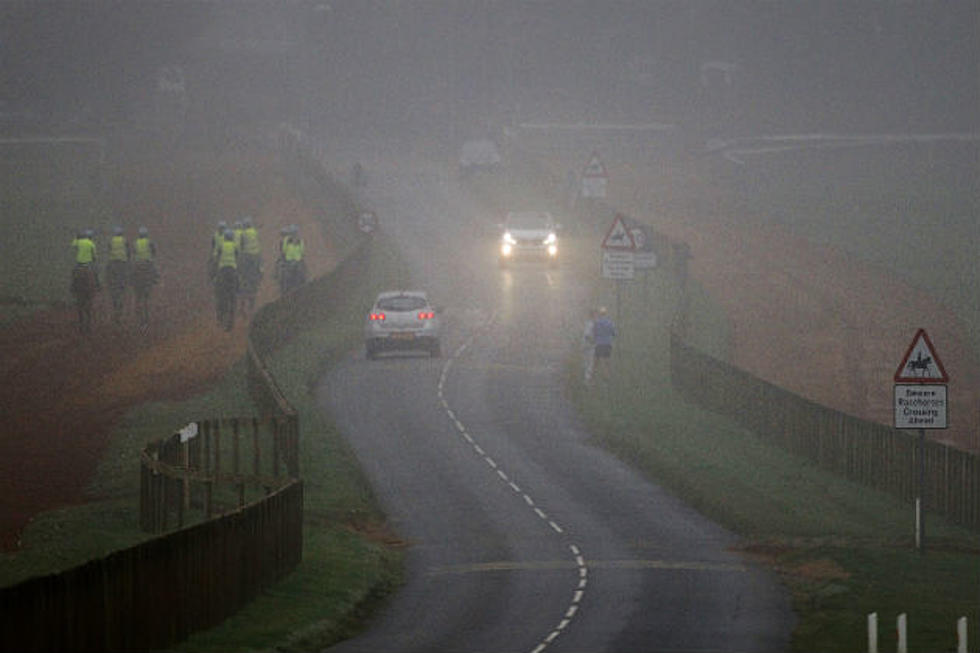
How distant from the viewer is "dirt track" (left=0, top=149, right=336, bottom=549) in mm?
34781

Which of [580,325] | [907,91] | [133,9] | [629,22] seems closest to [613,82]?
[629,22]

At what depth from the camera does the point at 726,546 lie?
31047mm

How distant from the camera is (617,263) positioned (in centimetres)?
4784

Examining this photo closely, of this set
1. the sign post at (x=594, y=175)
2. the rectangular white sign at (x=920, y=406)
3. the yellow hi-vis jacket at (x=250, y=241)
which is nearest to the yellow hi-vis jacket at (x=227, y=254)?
the yellow hi-vis jacket at (x=250, y=241)

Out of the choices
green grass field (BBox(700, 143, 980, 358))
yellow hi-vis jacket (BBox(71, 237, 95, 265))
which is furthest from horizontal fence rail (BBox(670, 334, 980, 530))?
green grass field (BBox(700, 143, 980, 358))

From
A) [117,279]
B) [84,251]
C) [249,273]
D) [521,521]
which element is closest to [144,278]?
[117,279]

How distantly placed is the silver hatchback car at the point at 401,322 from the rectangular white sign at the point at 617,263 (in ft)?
17.5

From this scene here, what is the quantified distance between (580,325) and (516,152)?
45077 mm

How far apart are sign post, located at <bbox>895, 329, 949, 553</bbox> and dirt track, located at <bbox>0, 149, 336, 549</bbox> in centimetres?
1345

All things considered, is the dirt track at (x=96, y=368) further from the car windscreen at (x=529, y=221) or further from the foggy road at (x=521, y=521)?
the car windscreen at (x=529, y=221)

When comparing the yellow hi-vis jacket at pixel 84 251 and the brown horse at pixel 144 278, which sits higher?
the yellow hi-vis jacket at pixel 84 251

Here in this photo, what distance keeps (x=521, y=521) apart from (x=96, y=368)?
56.0 feet

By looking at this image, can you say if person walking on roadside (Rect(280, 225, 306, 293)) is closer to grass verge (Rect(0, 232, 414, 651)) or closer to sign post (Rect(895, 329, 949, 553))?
grass verge (Rect(0, 232, 414, 651))

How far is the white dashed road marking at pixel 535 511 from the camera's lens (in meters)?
24.1
